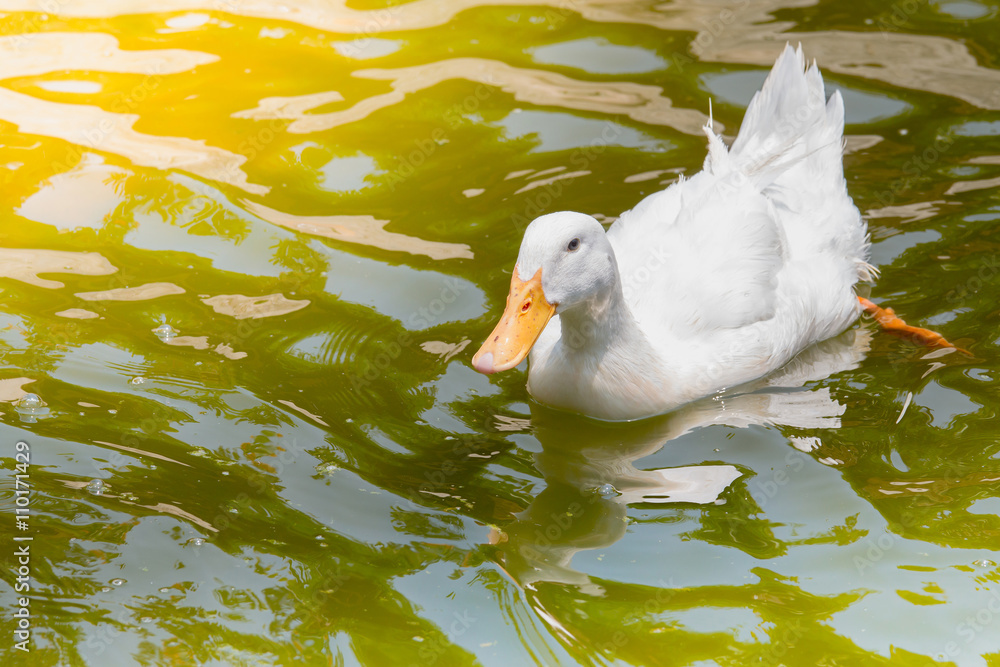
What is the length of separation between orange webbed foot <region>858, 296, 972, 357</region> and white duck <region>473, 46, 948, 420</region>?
4.3 inches

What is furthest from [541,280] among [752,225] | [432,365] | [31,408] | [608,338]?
[31,408]

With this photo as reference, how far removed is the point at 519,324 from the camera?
397cm

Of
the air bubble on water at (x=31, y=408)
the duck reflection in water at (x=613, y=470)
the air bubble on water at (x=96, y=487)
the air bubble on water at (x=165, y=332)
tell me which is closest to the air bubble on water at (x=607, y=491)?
the duck reflection in water at (x=613, y=470)

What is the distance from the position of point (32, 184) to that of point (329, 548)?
3.53 m

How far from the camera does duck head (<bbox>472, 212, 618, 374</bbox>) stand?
12.9ft

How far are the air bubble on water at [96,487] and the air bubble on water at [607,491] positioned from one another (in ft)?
6.52

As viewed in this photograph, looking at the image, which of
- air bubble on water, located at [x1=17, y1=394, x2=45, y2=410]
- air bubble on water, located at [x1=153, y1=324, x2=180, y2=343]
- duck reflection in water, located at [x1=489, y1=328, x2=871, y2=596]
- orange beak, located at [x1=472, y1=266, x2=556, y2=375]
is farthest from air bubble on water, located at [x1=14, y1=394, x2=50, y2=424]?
duck reflection in water, located at [x1=489, y1=328, x2=871, y2=596]

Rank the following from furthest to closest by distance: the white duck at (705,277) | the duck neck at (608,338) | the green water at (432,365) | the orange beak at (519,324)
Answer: the duck neck at (608,338) < the white duck at (705,277) < the orange beak at (519,324) < the green water at (432,365)

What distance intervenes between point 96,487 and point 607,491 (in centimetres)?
205

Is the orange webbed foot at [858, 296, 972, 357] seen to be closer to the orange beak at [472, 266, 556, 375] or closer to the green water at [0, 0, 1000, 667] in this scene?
the green water at [0, 0, 1000, 667]

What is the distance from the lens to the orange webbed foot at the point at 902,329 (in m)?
5.02

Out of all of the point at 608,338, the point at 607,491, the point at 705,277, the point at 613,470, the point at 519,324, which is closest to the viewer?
the point at 519,324

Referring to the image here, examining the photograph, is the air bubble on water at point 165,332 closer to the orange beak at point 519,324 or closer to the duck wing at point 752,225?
the orange beak at point 519,324

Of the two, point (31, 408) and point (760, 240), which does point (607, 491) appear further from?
point (31, 408)
